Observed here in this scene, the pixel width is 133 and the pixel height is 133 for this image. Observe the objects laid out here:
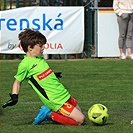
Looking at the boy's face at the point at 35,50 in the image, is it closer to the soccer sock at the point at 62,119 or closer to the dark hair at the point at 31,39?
the dark hair at the point at 31,39

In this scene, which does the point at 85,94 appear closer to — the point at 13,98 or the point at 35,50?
the point at 35,50

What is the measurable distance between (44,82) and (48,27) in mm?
10605

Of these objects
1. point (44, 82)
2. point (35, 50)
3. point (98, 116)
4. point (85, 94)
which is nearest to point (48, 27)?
point (85, 94)

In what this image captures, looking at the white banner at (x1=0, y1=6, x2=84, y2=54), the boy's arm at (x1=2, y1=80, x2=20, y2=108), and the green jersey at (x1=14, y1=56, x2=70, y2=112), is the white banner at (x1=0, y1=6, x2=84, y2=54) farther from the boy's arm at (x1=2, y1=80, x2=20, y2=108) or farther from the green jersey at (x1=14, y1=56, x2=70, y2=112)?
the boy's arm at (x1=2, y1=80, x2=20, y2=108)

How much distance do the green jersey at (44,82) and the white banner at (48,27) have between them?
10356mm

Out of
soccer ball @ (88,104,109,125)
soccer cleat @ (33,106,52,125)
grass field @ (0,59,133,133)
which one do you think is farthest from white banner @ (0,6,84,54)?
soccer ball @ (88,104,109,125)

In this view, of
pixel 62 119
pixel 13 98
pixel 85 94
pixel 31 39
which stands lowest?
pixel 85 94

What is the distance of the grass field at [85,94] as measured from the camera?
8.37 meters

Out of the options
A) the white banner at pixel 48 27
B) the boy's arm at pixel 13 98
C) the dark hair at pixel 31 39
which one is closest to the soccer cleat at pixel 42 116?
the boy's arm at pixel 13 98

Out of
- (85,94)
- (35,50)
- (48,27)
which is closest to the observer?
(35,50)

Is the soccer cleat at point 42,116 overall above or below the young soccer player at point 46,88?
below

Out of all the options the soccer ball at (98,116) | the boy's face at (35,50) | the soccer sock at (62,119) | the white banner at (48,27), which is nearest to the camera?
the soccer ball at (98,116)

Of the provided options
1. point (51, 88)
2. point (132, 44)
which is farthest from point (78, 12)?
point (51, 88)

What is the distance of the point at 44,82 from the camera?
865 cm
